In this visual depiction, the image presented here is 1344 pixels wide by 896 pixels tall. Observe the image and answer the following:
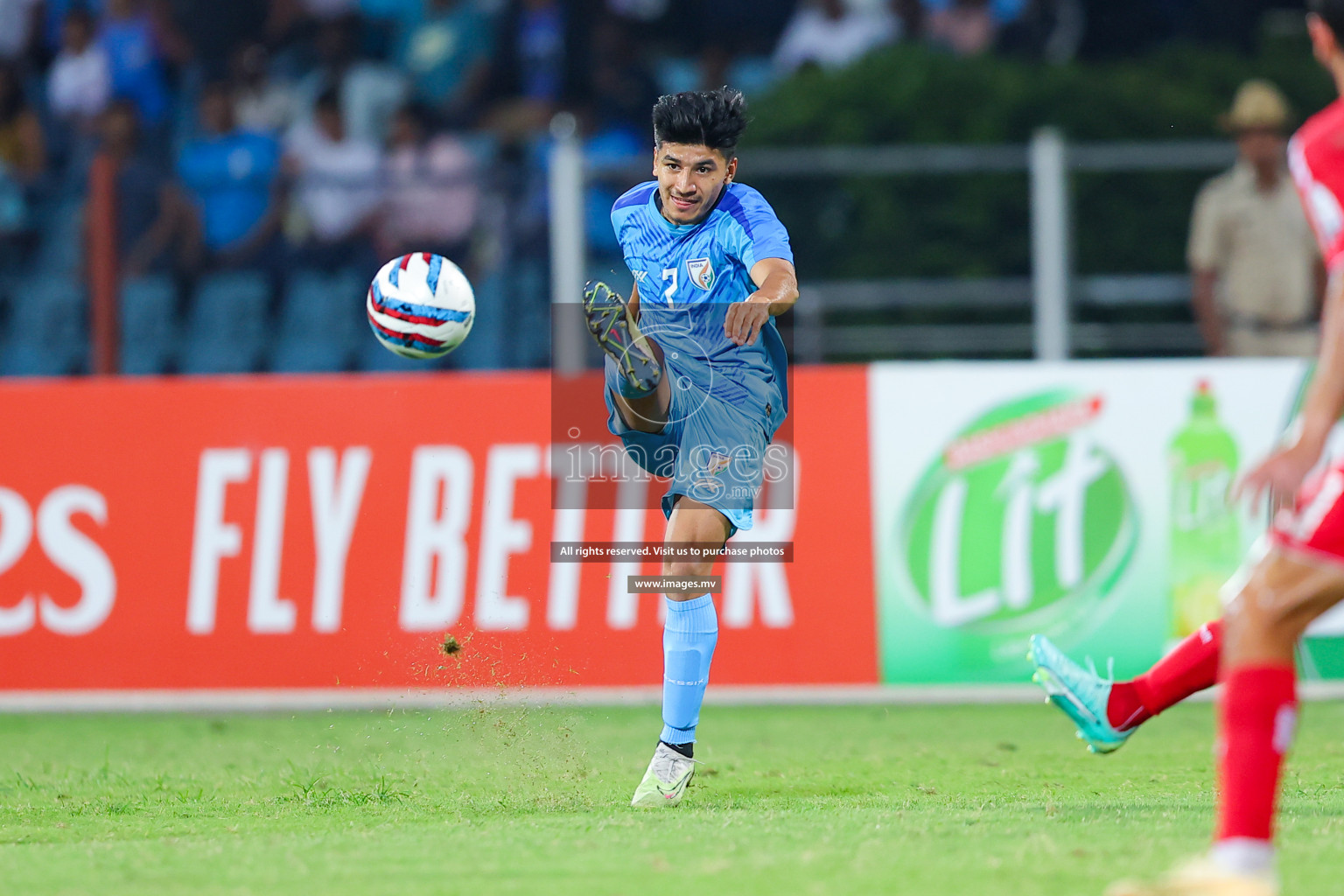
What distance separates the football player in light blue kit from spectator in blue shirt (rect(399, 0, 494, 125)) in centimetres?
812

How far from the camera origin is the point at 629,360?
6.51m

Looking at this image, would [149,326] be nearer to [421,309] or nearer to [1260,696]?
[421,309]

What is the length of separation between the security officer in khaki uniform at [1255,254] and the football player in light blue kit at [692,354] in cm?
535

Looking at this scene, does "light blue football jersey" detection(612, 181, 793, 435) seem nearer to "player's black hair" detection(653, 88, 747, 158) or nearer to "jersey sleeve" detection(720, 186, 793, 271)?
"jersey sleeve" detection(720, 186, 793, 271)

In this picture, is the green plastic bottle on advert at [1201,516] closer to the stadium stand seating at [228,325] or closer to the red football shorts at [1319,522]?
the red football shorts at [1319,522]

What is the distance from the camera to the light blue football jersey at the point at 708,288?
6660 mm

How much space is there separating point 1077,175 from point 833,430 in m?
2.72

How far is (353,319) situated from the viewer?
467 inches

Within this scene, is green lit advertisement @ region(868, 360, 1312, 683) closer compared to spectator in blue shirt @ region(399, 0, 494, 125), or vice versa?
green lit advertisement @ region(868, 360, 1312, 683)

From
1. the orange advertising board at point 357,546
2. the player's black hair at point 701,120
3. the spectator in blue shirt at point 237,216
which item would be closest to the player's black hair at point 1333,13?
the player's black hair at point 701,120

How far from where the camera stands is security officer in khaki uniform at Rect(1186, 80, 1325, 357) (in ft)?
37.0

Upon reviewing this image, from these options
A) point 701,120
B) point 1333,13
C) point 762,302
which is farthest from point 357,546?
point 1333,13

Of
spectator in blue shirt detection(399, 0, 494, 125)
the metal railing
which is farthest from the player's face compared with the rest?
spectator in blue shirt detection(399, 0, 494, 125)

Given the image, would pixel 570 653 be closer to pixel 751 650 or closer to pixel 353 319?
pixel 751 650
